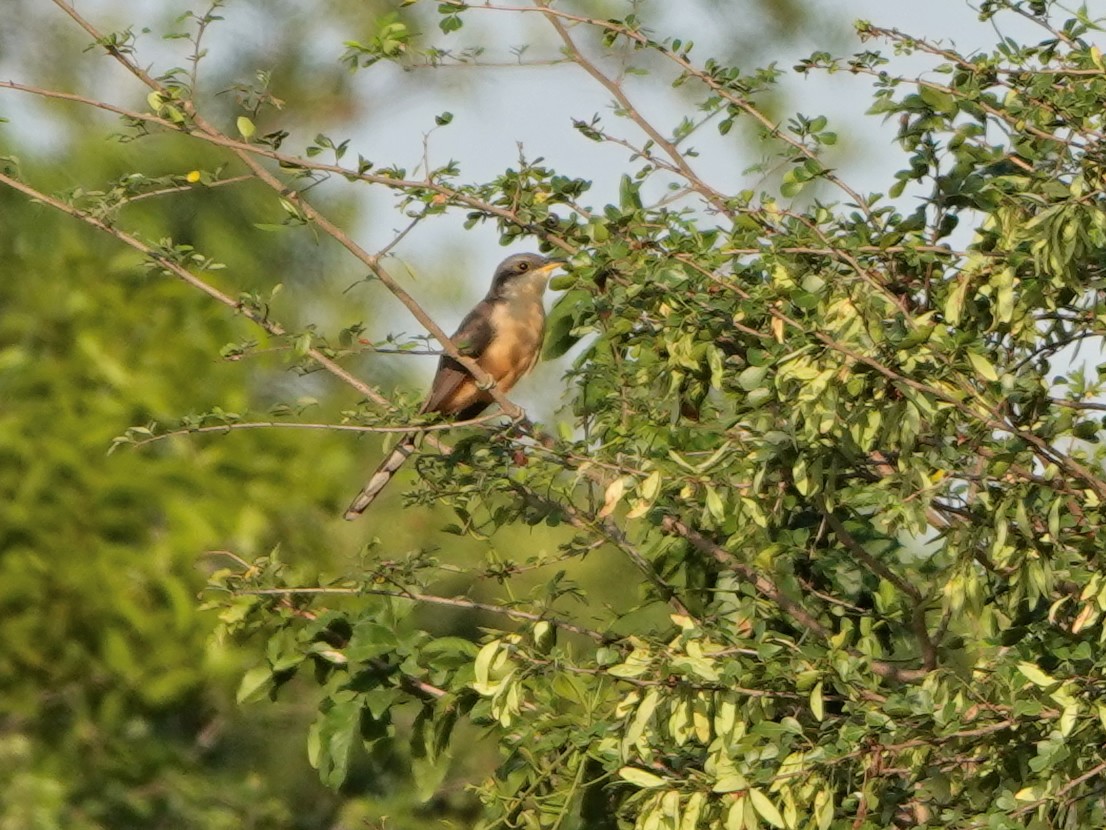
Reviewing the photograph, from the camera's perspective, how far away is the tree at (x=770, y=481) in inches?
123

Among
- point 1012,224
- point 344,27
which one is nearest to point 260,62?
point 344,27

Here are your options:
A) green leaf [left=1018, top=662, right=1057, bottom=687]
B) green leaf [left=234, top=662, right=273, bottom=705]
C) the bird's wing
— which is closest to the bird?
the bird's wing

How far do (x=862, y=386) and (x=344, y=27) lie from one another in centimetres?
985

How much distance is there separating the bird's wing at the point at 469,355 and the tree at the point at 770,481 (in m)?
1.86

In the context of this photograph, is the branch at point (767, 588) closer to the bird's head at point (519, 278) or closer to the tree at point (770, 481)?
the tree at point (770, 481)

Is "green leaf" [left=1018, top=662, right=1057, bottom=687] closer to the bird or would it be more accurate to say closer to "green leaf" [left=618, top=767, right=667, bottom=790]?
"green leaf" [left=618, top=767, right=667, bottom=790]

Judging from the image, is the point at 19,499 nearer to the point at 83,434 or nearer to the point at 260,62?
the point at 83,434

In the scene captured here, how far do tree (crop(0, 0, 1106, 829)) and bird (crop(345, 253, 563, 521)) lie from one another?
76.9 inches

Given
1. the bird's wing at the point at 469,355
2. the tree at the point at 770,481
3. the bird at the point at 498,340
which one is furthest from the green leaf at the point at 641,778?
the bird at the point at 498,340

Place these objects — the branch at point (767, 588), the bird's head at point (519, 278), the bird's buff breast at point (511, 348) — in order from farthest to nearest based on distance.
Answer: the bird's head at point (519, 278), the bird's buff breast at point (511, 348), the branch at point (767, 588)

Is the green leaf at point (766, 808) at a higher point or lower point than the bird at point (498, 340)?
lower

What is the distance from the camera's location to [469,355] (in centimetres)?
589

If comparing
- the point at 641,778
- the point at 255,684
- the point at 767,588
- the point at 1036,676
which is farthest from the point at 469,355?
the point at 1036,676

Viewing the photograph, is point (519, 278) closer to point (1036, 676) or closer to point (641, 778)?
point (641, 778)
